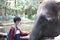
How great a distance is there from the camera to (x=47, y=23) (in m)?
1.54

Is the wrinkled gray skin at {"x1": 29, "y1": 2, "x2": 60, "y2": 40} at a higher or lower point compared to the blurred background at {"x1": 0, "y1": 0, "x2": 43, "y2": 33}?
higher

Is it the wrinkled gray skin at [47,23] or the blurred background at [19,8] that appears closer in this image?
the wrinkled gray skin at [47,23]

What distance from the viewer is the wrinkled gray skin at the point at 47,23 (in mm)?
1498

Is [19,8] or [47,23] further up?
[47,23]

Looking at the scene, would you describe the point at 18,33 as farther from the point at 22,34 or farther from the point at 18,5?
the point at 18,5

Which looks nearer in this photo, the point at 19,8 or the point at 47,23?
the point at 47,23

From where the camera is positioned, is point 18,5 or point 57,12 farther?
point 18,5

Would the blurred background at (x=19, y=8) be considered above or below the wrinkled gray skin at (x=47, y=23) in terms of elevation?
below

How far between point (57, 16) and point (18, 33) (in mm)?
1316

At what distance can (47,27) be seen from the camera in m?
1.53

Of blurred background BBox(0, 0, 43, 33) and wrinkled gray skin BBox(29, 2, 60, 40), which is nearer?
wrinkled gray skin BBox(29, 2, 60, 40)

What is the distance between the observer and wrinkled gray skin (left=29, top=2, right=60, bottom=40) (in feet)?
4.91

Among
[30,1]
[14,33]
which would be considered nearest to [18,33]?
[14,33]

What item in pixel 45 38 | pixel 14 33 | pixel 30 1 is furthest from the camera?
pixel 30 1
